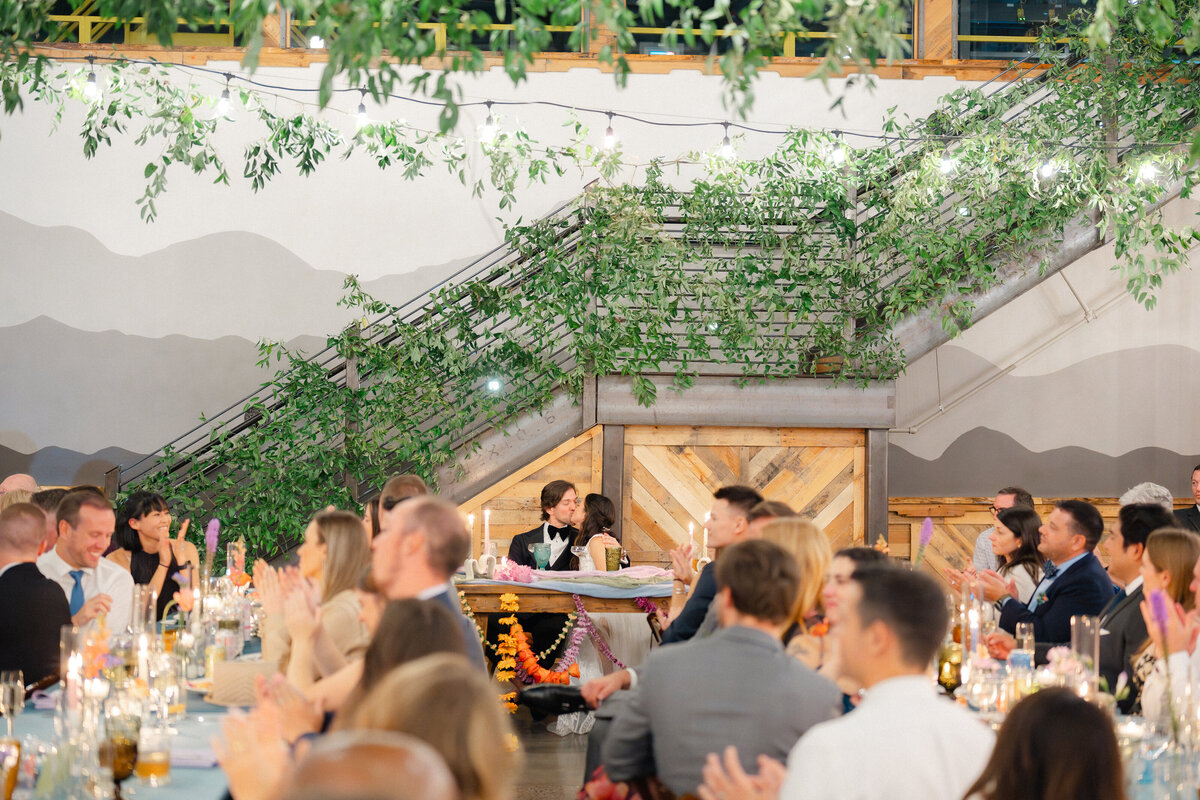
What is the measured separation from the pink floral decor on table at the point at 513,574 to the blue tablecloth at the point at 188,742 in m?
2.84

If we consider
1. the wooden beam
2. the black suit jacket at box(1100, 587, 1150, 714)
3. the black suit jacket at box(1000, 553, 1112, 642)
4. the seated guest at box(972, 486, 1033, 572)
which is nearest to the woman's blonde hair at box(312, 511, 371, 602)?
the black suit jacket at box(1100, 587, 1150, 714)

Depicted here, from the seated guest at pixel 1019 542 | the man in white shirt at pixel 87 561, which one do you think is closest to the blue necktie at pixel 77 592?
the man in white shirt at pixel 87 561

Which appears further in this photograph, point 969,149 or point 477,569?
point 969,149

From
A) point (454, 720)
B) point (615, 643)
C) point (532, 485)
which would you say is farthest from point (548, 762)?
point (454, 720)

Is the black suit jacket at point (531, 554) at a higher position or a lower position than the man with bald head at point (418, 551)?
lower

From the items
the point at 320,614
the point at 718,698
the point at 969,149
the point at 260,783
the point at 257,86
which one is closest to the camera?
the point at 260,783

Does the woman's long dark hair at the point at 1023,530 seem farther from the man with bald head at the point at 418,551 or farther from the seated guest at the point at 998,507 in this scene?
Answer: the man with bald head at the point at 418,551

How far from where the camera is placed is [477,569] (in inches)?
272

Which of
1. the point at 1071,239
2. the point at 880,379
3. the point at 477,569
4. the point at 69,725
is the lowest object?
the point at 477,569

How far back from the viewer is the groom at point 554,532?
24.3 ft

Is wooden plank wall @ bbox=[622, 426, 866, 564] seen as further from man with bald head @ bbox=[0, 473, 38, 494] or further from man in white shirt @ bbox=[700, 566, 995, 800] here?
man in white shirt @ bbox=[700, 566, 995, 800]

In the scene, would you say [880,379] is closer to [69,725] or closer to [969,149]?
[969,149]

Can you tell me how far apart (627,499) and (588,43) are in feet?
13.5

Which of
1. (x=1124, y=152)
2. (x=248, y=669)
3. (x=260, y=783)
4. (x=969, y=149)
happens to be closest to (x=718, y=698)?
(x=260, y=783)
